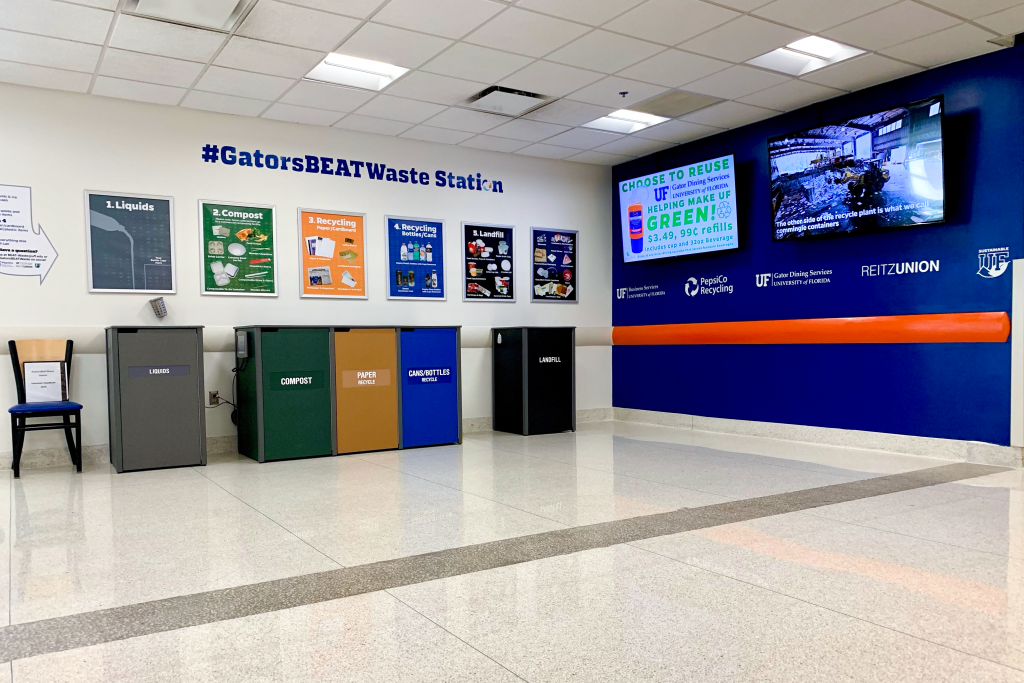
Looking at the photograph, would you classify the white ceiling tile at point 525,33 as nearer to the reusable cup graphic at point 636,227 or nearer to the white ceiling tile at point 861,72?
the white ceiling tile at point 861,72

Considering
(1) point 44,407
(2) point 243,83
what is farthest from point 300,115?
(1) point 44,407

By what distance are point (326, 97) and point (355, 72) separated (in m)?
0.45

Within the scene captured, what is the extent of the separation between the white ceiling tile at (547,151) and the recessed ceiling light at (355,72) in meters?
2.22

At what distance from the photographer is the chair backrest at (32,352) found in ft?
18.0

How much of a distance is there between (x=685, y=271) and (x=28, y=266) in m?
5.87

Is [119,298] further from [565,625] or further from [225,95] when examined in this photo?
[565,625]

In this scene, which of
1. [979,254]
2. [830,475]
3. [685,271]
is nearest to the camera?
[830,475]

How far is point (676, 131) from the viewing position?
727 centimetres

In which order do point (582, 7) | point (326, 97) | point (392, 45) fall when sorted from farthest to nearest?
1. point (326, 97)
2. point (392, 45)
3. point (582, 7)

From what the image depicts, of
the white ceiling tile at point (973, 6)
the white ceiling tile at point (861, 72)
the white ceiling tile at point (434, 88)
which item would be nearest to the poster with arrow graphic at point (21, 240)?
the white ceiling tile at point (434, 88)

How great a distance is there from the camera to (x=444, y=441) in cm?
673

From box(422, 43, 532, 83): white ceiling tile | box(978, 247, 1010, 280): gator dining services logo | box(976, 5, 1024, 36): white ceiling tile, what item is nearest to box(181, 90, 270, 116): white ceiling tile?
box(422, 43, 532, 83): white ceiling tile

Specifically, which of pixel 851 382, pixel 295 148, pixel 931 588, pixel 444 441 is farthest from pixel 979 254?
pixel 295 148

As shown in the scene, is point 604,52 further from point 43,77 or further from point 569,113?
point 43,77
